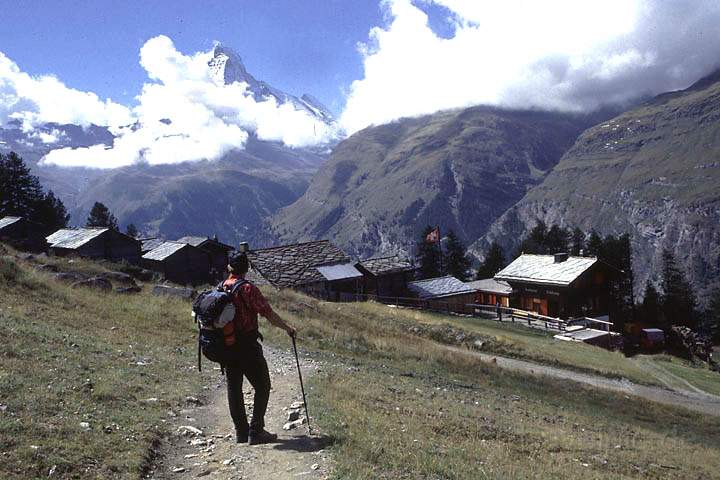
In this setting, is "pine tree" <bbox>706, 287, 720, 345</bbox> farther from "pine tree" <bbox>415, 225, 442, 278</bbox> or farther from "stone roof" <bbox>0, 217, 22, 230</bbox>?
"stone roof" <bbox>0, 217, 22, 230</bbox>

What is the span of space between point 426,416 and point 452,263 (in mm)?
86488

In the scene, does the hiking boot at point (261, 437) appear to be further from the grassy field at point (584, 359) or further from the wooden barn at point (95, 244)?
the wooden barn at point (95, 244)

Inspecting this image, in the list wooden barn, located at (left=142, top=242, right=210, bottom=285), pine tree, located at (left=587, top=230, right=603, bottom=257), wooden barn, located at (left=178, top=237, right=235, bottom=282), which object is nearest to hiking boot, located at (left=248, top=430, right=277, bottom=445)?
wooden barn, located at (left=142, top=242, right=210, bottom=285)

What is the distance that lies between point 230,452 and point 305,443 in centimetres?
117

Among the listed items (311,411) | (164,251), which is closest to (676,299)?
(164,251)

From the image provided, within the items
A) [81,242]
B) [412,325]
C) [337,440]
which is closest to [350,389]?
[337,440]

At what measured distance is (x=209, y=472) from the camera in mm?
7980

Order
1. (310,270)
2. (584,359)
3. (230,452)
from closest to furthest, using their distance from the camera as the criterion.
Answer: (230,452), (584,359), (310,270)

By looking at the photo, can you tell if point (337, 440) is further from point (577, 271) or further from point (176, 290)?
point (577, 271)

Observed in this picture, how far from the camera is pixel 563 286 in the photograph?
2393 inches

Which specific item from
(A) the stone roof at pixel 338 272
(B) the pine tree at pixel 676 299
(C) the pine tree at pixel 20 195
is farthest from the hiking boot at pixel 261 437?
(B) the pine tree at pixel 676 299

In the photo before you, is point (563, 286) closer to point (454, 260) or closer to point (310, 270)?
point (310, 270)

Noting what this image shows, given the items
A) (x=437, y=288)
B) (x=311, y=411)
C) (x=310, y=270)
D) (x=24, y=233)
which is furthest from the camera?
(x=437, y=288)

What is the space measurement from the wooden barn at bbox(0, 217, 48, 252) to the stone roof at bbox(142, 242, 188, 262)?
10014mm
